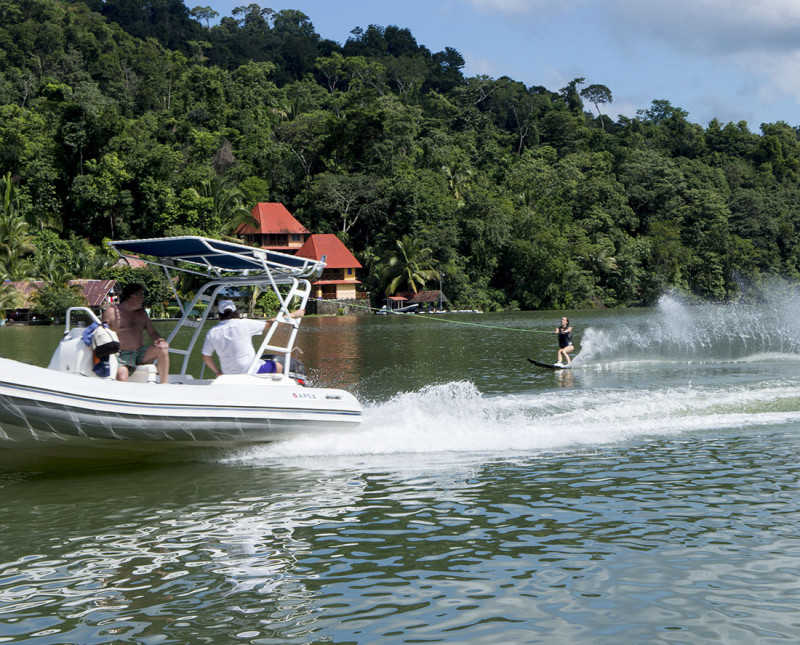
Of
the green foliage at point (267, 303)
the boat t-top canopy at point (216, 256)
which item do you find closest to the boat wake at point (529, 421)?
the boat t-top canopy at point (216, 256)

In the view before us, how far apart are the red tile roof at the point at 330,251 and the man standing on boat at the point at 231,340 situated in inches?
2463

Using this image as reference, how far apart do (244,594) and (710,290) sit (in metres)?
91.1

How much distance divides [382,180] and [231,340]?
7025cm

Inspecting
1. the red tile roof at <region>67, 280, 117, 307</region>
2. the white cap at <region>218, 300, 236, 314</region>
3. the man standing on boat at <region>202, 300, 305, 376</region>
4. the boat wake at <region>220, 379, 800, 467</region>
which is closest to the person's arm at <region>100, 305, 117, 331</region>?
the man standing on boat at <region>202, 300, 305, 376</region>

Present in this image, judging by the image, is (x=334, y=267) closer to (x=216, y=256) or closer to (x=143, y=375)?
(x=216, y=256)

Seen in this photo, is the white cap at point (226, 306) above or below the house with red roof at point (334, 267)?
below

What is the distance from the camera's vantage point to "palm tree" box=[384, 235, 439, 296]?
75812 millimetres

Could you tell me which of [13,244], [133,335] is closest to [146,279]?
[13,244]

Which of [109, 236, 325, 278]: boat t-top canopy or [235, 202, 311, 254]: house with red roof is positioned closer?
[109, 236, 325, 278]: boat t-top canopy

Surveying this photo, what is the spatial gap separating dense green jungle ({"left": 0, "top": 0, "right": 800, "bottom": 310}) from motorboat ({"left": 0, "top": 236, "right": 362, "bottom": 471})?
168 ft

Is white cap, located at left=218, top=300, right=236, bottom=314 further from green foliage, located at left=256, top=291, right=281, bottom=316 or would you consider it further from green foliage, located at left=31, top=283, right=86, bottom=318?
green foliage, located at left=256, top=291, right=281, bottom=316

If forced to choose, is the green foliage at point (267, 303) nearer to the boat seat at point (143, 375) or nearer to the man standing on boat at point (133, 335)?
the man standing on boat at point (133, 335)

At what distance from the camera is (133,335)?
35.8 ft

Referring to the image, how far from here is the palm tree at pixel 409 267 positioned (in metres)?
75.8
